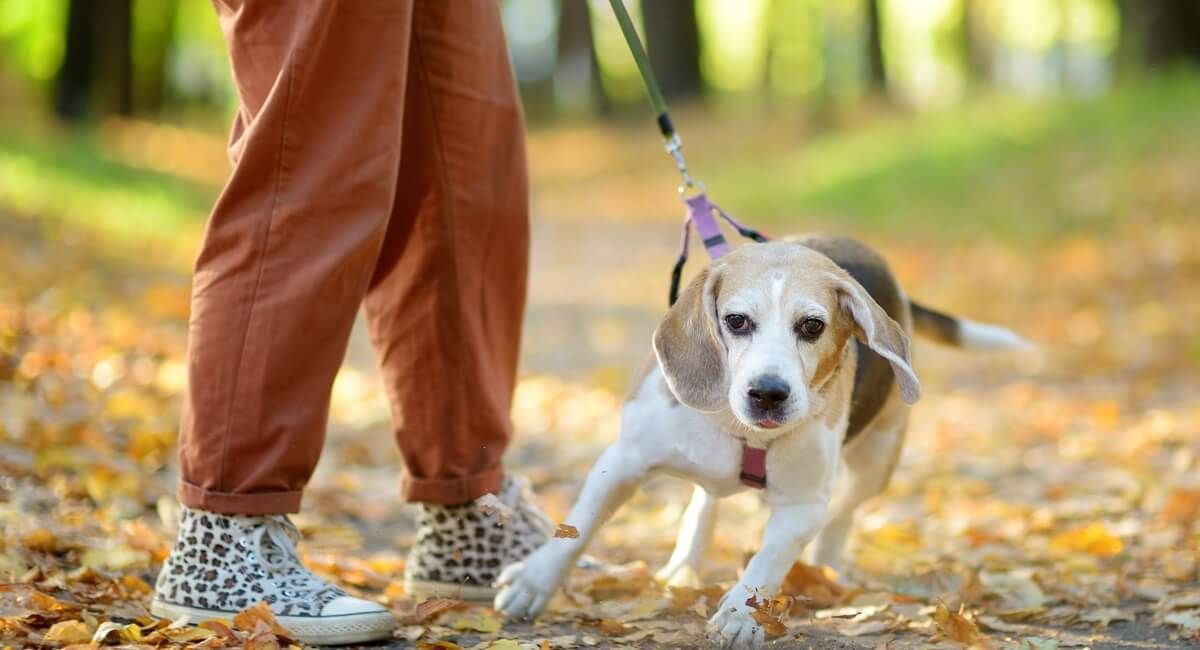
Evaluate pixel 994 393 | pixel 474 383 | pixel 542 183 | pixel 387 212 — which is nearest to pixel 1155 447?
pixel 994 393

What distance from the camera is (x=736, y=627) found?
3.13 meters

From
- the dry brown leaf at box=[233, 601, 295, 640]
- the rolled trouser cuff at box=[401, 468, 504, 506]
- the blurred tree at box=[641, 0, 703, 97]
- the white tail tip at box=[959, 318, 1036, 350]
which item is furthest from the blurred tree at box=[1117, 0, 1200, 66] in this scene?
the dry brown leaf at box=[233, 601, 295, 640]

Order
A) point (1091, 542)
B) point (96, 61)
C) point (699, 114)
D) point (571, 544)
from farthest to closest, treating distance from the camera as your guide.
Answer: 1. point (699, 114)
2. point (96, 61)
3. point (1091, 542)
4. point (571, 544)

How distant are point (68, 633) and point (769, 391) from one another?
1.61m

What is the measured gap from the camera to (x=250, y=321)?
9.90ft

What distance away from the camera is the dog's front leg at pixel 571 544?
11.1ft

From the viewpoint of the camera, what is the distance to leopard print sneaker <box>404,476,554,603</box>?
3.65 meters

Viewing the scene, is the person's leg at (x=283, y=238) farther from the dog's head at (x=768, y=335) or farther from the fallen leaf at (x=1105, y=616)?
the fallen leaf at (x=1105, y=616)

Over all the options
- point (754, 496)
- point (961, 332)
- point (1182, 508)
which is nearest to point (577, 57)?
point (754, 496)

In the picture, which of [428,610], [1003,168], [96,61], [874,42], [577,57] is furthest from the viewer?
[577,57]

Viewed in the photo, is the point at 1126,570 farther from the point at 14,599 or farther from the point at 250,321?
the point at 14,599

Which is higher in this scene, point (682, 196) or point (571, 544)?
point (682, 196)

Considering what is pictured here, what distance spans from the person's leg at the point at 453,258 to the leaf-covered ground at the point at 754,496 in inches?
18.2

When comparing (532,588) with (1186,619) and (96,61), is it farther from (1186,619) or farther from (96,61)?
(96,61)
